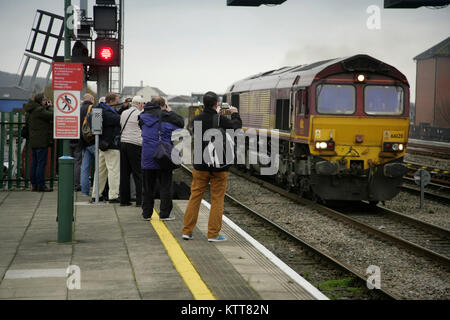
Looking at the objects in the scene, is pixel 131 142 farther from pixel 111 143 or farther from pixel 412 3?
pixel 412 3

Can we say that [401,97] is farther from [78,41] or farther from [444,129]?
[444,129]

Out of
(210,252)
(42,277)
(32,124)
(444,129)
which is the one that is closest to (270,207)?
(32,124)

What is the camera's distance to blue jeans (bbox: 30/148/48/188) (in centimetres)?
1285

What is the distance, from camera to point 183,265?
717 centimetres

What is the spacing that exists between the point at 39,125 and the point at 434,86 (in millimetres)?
61205

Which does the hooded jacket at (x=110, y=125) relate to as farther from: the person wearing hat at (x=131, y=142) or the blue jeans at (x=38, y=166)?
the blue jeans at (x=38, y=166)

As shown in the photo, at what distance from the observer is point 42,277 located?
6.57m

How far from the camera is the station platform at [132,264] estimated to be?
20.0 feet

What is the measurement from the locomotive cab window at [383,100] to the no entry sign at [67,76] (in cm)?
798

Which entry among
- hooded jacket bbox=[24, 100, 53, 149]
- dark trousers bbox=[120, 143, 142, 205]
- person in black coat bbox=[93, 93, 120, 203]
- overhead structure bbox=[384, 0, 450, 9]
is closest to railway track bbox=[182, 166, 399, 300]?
dark trousers bbox=[120, 143, 142, 205]

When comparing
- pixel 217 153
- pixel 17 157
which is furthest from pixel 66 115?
pixel 17 157

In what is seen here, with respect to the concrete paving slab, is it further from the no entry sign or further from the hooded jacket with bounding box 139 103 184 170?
the hooded jacket with bounding box 139 103 184 170

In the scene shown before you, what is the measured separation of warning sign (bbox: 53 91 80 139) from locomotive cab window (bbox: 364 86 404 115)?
26.1 feet
